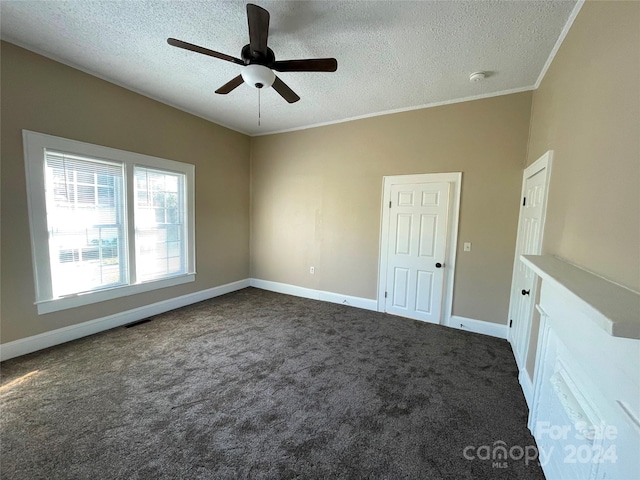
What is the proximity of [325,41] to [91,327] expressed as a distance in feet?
13.2

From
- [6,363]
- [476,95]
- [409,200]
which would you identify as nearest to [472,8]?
[476,95]

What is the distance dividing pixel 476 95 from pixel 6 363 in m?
5.80

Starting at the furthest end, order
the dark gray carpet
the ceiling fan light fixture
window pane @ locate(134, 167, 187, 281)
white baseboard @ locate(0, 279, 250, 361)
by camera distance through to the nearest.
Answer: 1. window pane @ locate(134, 167, 187, 281)
2. white baseboard @ locate(0, 279, 250, 361)
3. the ceiling fan light fixture
4. the dark gray carpet

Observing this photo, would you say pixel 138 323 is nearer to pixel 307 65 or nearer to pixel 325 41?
pixel 307 65

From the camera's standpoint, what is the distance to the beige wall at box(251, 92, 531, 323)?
10.4 feet

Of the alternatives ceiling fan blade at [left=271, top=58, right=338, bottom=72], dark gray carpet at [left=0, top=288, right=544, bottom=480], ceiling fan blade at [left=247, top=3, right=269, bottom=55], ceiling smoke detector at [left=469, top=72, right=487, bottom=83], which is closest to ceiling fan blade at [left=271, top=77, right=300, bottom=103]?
ceiling fan blade at [left=271, top=58, right=338, bottom=72]

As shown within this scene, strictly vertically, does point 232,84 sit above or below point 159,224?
above

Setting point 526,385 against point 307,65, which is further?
point 526,385

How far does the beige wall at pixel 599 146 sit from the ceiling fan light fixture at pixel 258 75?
79.2 inches

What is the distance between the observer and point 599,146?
1324 mm

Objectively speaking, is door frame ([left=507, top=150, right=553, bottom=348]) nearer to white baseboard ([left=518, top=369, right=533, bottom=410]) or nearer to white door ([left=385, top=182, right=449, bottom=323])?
white baseboard ([left=518, top=369, right=533, bottom=410])

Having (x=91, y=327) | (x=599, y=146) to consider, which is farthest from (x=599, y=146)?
(x=91, y=327)

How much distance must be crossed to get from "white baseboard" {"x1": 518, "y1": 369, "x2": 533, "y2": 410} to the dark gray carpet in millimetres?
64

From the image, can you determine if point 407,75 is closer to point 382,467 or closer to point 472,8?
point 472,8
